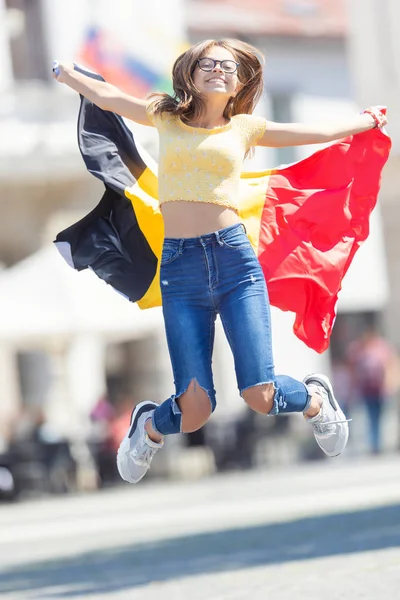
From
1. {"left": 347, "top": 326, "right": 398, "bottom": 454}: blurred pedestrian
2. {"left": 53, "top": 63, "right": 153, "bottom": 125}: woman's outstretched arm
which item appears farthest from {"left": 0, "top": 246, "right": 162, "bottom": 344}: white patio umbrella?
{"left": 53, "top": 63, "right": 153, "bottom": 125}: woman's outstretched arm

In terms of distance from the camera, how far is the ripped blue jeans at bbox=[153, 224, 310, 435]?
278 inches

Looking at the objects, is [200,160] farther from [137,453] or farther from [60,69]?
[137,453]

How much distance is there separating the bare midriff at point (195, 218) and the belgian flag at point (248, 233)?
29.3 inches

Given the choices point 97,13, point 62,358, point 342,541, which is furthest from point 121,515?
point 97,13

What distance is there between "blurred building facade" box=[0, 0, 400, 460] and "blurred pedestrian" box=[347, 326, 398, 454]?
2.05 m

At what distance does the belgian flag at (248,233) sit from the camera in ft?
25.8

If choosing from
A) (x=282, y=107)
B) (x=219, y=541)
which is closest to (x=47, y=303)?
(x=219, y=541)

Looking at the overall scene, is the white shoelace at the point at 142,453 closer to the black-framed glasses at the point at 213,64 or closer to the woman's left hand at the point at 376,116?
the black-framed glasses at the point at 213,64

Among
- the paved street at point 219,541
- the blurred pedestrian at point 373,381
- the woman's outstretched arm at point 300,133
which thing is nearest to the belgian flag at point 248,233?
the woman's outstretched arm at point 300,133

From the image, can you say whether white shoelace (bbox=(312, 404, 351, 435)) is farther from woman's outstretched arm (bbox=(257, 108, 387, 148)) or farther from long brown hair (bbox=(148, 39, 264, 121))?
long brown hair (bbox=(148, 39, 264, 121))

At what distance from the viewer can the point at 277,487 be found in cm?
1706

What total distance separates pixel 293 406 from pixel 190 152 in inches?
50.2

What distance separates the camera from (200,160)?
23.1 ft

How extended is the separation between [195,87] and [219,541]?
16.9ft
